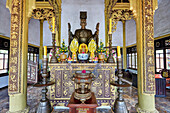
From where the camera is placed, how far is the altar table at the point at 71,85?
96.0 inches

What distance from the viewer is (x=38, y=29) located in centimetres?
712

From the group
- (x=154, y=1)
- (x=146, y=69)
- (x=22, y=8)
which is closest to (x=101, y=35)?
(x=154, y=1)

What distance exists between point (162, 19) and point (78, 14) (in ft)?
15.1

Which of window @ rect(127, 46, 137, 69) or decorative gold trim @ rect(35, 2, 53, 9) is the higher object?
decorative gold trim @ rect(35, 2, 53, 9)

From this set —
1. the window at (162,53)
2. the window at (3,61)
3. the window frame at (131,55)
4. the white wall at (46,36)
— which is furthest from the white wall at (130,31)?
the window at (3,61)

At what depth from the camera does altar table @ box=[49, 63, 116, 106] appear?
2.44 m

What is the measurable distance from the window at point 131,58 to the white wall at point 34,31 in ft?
24.1

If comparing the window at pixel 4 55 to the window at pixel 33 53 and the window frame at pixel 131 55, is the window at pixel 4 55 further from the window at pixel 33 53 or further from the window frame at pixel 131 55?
the window frame at pixel 131 55

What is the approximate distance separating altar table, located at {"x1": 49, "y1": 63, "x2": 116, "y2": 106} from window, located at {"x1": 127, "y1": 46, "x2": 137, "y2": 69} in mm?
5081

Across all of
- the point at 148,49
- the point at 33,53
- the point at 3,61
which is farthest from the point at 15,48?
the point at 33,53

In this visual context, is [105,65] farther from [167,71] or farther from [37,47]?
[37,47]

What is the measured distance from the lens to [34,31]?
6.82 meters

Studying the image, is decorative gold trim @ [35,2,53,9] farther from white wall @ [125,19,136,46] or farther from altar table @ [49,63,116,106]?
white wall @ [125,19,136,46]

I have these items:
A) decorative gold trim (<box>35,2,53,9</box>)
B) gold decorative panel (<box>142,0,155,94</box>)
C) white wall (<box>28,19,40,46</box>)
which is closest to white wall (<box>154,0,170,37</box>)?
gold decorative panel (<box>142,0,155,94</box>)
